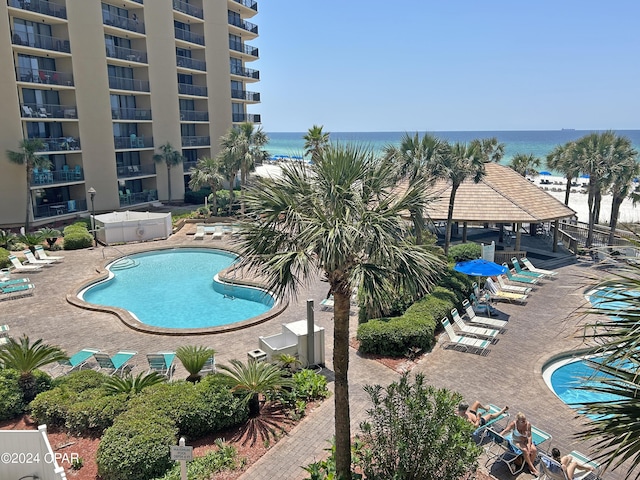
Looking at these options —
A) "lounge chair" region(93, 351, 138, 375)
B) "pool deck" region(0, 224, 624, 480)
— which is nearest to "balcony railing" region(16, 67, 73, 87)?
"pool deck" region(0, 224, 624, 480)

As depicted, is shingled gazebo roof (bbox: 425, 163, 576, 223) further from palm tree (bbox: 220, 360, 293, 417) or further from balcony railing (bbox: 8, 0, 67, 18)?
balcony railing (bbox: 8, 0, 67, 18)

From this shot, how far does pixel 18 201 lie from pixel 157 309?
2020cm

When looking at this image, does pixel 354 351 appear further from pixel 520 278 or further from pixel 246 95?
pixel 246 95

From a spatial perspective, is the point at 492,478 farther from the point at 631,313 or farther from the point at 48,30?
the point at 48,30

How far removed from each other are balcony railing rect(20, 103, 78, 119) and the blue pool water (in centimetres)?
1483

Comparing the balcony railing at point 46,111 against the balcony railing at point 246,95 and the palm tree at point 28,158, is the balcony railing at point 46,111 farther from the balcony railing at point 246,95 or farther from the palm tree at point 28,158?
the balcony railing at point 246,95

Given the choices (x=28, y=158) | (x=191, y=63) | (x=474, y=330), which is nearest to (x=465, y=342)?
(x=474, y=330)

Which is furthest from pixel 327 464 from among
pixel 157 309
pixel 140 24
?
pixel 140 24

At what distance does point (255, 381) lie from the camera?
34.3 feet

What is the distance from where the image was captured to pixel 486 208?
25500 millimetres

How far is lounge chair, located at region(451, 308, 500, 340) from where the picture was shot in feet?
50.2

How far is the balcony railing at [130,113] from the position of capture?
39.1m

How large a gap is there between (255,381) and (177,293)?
12.8m

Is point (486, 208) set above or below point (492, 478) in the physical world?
above
